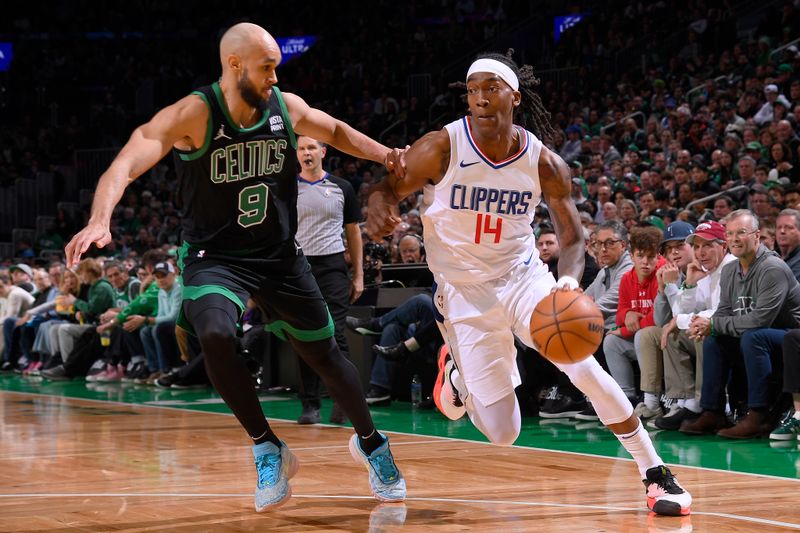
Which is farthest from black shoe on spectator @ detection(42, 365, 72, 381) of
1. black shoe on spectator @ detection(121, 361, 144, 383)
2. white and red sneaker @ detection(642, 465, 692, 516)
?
white and red sneaker @ detection(642, 465, 692, 516)

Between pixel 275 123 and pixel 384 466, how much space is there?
1545mm

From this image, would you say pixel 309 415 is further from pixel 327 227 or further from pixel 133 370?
pixel 133 370

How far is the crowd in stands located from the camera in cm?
724

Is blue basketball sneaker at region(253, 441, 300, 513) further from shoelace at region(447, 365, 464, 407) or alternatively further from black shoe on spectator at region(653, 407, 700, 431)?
black shoe on spectator at region(653, 407, 700, 431)

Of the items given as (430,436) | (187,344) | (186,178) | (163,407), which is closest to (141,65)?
(187,344)

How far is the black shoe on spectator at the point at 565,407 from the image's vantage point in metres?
8.12

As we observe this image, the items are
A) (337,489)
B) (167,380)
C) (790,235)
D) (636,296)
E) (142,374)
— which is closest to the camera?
(337,489)

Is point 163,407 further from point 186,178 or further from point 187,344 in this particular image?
point 186,178

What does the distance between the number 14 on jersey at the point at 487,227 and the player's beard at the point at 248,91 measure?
1.06m

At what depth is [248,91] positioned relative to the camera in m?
4.39

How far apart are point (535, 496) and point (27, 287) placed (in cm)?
1202

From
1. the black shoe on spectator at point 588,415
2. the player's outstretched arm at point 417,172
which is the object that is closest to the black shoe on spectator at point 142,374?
the black shoe on spectator at point 588,415

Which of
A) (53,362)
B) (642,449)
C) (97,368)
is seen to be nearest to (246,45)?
(642,449)

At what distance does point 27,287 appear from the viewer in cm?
1518
